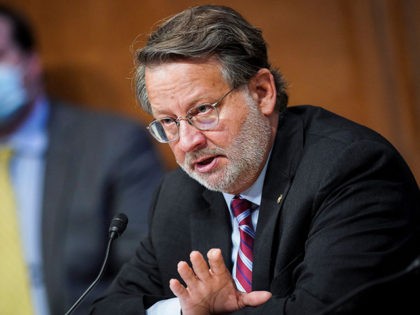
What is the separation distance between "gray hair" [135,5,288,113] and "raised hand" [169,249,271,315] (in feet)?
1.70

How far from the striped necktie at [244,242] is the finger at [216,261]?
17 cm

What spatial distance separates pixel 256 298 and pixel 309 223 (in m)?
0.25

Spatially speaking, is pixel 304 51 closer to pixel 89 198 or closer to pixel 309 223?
pixel 89 198

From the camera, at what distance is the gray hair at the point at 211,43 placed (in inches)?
91.1

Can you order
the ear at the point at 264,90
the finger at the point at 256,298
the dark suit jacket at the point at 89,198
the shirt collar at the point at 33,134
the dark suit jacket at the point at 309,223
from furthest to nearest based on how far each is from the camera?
the shirt collar at the point at 33,134 → the dark suit jacket at the point at 89,198 → the ear at the point at 264,90 → the finger at the point at 256,298 → the dark suit jacket at the point at 309,223

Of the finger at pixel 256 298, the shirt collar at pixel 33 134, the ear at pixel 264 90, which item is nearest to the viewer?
the finger at pixel 256 298

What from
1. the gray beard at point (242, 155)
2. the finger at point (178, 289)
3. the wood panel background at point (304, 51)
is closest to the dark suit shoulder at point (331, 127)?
the gray beard at point (242, 155)

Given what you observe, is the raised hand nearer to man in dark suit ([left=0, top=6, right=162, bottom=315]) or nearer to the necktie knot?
the necktie knot

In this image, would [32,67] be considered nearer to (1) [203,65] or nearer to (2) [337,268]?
(1) [203,65]

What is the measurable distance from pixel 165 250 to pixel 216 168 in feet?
1.20

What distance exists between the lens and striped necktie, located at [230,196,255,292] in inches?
93.8

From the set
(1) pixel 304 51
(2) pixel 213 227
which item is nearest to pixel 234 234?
(2) pixel 213 227

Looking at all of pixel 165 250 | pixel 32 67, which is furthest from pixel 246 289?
pixel 32 67

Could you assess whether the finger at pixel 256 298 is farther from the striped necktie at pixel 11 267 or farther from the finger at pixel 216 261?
the striped necktie at pixel 11 267
